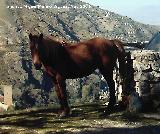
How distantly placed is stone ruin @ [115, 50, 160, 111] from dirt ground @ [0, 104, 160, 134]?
0.54 metres

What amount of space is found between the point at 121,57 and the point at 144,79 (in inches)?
36.8

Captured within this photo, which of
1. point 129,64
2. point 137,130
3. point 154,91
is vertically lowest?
point 137,130

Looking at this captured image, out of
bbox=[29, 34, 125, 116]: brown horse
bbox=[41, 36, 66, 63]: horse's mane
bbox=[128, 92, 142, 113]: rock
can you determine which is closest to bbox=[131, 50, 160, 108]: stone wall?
bbox=[128, 92, 142, 113]: rock

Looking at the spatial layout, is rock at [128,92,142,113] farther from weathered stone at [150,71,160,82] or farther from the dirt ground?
weathered stone at [150,71,160,82]

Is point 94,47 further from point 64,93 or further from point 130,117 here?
point 130,117

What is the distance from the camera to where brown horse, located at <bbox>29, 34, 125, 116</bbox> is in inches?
384

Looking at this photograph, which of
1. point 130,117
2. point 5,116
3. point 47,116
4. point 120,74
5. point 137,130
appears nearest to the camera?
point 137,130

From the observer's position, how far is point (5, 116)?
35.3 ft

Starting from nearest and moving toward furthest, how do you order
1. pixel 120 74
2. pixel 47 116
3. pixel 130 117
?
1. pixel 130 117
2. pixel 47 116
3. pixel 120 74

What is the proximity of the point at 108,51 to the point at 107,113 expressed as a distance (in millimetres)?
1742

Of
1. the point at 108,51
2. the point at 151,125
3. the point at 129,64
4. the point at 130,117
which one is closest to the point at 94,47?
the point at 108,51

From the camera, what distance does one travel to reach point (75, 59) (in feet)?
33.2

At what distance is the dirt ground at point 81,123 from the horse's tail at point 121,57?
1.33 m

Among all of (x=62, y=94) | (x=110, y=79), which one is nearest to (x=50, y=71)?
(x=62, y=94)
